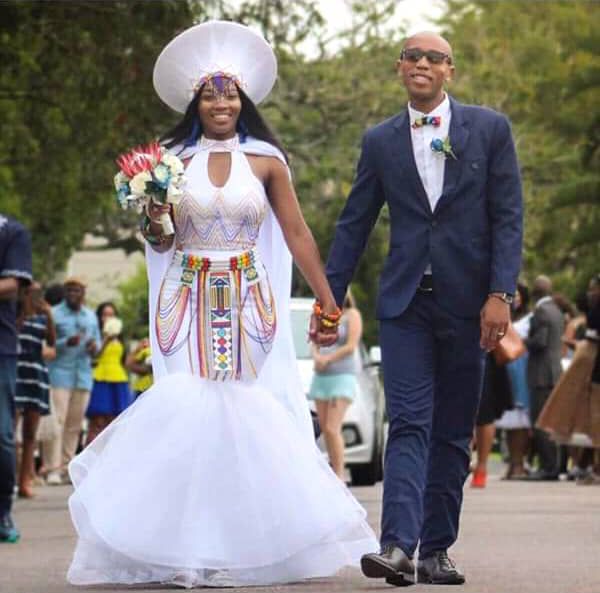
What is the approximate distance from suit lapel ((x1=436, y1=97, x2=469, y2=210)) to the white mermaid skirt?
1.19 m

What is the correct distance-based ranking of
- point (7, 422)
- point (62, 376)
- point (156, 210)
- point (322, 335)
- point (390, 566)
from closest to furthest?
point (390, 566) < point (322, 335) < point (156, 210) < point (7, 422) < point (62, 376)

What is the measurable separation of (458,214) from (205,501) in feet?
4.92

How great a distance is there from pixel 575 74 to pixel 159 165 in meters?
40.3

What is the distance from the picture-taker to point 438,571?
910 centimetres

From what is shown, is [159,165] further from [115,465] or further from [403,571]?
[403,571]

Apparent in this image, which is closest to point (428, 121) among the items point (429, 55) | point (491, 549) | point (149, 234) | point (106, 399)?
point (429, 55)

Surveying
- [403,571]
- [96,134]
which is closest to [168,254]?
[403,571]

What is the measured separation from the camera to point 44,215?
96.7 feet

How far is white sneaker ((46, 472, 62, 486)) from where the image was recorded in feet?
72.6

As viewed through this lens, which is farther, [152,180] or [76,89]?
[76,89]

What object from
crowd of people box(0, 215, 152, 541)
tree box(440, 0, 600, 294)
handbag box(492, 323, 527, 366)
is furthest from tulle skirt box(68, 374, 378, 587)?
tree box(440, 0, 600, 294)

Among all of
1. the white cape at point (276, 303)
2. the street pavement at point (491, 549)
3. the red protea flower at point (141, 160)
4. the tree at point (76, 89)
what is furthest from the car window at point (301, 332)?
the red protea flower at point (141, 160)

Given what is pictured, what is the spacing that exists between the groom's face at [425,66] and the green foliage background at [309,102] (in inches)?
402

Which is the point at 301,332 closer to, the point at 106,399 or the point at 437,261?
the point at 106,399
